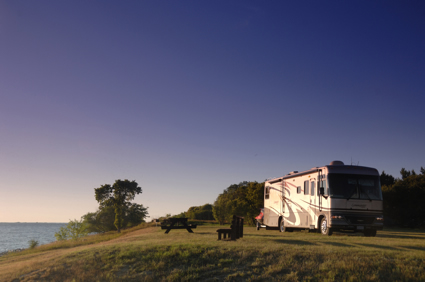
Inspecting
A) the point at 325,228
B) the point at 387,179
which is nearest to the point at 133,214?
the point at 387,179

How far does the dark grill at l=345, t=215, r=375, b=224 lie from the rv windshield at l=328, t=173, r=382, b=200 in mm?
971

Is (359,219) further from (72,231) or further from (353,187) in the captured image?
(72,231)

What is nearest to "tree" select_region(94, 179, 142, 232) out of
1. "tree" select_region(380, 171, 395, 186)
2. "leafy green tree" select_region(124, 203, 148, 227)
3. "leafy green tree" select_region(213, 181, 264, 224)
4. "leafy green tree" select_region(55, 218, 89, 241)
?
"leafy green tree" select_region(124, 203, 148, 227)

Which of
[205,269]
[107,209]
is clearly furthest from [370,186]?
[107,209]

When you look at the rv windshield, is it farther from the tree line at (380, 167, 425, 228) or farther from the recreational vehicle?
the tree line at (380, 167, 425, 228)

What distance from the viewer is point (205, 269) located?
36.5 feet

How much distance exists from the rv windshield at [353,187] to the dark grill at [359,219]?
0.97 meters

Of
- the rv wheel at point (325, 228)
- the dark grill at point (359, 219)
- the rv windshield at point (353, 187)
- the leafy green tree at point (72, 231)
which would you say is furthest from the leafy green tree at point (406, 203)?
the leafy green tree at point (72, 231)

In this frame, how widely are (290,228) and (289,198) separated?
8.03 feet

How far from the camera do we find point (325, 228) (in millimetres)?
17672

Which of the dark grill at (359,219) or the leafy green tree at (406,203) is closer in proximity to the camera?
the dark grill at (359,219)

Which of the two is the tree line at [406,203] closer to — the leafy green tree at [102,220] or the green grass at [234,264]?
the green grass at [234,264]

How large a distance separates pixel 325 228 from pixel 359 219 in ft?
5.75

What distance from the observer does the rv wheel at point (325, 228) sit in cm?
1742
